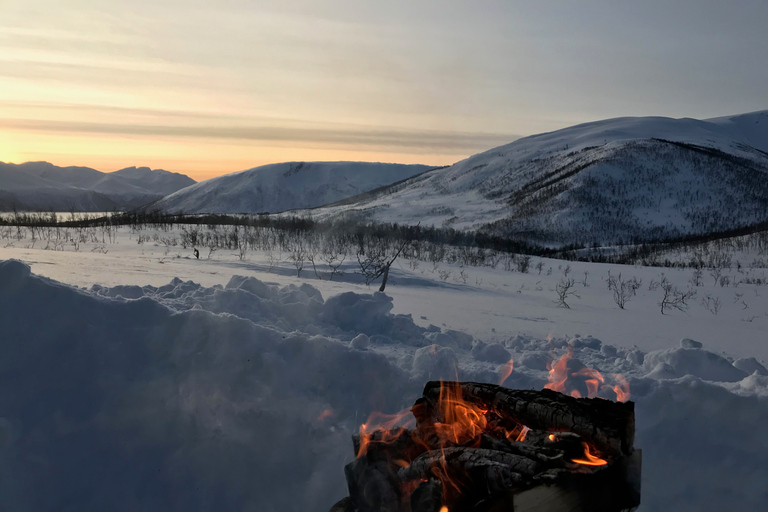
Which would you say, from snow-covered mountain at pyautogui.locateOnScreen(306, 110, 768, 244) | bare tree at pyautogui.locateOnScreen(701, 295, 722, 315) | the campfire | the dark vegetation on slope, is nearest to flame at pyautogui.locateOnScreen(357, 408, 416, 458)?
the campfire

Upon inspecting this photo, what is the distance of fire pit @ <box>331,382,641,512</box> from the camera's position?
2.05 meters

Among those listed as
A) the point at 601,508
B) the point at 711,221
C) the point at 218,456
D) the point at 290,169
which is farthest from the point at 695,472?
the point at 290,169

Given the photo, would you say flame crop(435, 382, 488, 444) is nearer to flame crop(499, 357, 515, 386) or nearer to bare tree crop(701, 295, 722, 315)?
flame crop(499, 357, 515, 386)

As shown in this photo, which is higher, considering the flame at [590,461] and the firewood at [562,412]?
the firewood at [562,412]

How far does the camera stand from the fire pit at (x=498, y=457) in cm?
205

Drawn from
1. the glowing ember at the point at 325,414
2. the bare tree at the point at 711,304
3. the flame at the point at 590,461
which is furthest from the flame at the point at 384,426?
the bare tree at the point at 711,304

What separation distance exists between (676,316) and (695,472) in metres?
4.72

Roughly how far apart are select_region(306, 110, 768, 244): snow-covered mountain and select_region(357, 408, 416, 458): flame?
44.6 meters

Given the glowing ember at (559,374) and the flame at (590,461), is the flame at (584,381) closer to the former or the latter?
the glowing ember at (559,374)

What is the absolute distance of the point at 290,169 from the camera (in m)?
123

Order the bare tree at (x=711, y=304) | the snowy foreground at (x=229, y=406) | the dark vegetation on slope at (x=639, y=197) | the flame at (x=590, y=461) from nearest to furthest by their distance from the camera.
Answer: the flame at (x=590, y=461), the snowy foreground at (x=229, y=406), the bare tree at (x=711, y=304), the dark vegetation on slope at (x=639, y=197)

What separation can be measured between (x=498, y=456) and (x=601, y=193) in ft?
192

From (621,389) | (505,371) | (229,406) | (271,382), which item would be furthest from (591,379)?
(229,406)

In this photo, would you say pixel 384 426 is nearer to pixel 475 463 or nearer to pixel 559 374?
pixel 475 463
